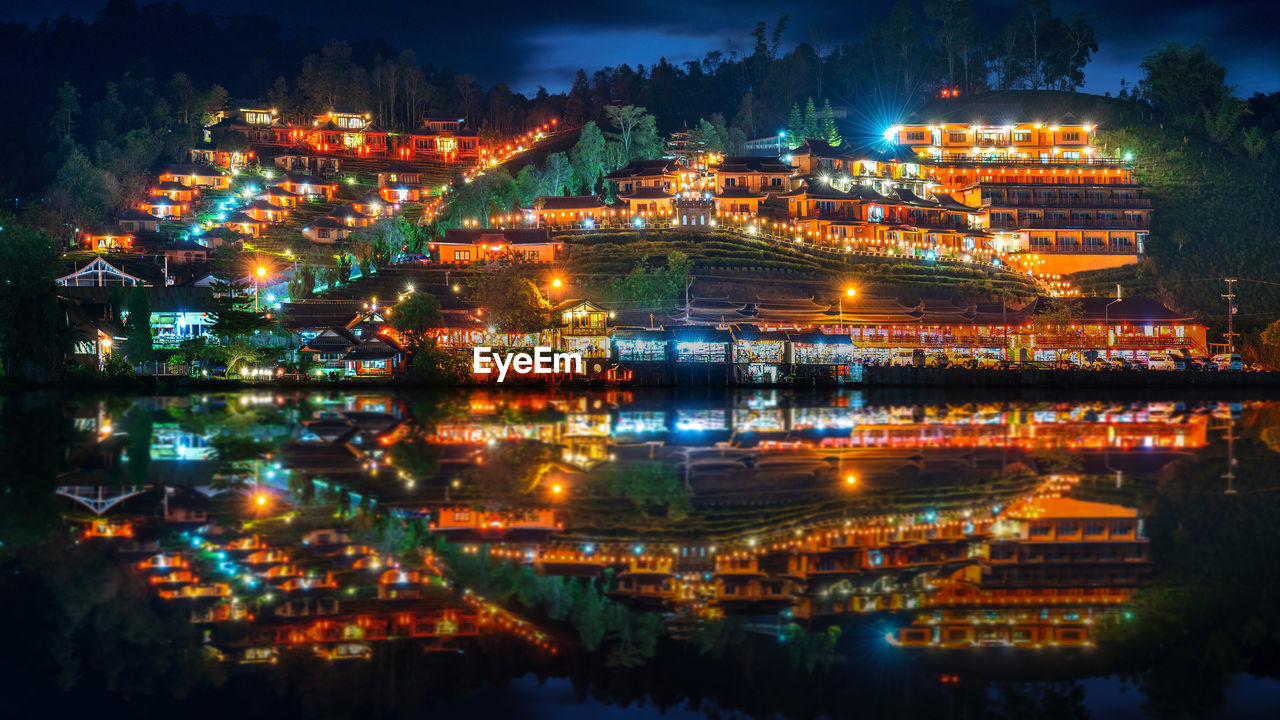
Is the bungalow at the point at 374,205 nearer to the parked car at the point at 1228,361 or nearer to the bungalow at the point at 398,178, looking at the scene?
the bungalow at the point at 398,178

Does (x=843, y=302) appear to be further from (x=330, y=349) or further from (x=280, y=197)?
(x=280, y=197)

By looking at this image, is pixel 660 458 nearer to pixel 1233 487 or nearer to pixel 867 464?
pixel 867 464

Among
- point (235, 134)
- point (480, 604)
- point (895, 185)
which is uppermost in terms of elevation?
point (235, 134)

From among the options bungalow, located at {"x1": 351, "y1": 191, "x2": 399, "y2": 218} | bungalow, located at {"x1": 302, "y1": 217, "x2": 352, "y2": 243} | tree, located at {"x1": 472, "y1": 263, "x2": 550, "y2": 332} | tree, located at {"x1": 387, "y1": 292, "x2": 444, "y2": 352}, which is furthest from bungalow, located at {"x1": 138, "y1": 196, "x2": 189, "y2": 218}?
tree, located at {"x1": 387, "y1": 292, "x2": 444, "y2": 352}

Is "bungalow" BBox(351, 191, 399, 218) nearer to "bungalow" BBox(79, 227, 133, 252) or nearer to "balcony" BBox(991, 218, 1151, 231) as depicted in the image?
"bungalow" BBox(79, 227, 133, 252)

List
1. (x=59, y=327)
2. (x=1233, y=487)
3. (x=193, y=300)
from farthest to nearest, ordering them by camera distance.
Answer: (x=193, y=300) → (x=59, y=327) → (x=1233, y=487)

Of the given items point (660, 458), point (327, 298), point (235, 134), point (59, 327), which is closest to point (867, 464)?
point (660, 458)
